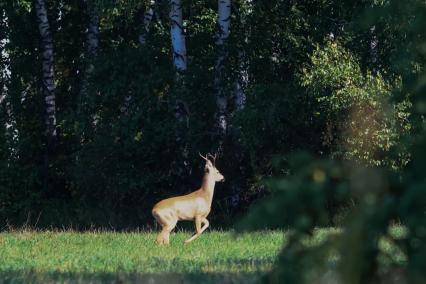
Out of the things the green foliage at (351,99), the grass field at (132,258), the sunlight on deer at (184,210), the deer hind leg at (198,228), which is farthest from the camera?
the green foliage at (351,99)

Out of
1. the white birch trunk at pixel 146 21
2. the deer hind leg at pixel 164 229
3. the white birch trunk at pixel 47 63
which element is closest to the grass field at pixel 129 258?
the deer hind leg at pixel 164 229

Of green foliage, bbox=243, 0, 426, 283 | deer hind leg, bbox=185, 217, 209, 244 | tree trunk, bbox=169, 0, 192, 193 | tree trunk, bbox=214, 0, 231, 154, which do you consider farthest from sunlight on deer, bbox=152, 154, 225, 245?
green foliage, bbox=243, 0, 426, 283

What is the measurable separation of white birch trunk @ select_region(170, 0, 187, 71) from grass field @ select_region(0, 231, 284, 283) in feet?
22.7

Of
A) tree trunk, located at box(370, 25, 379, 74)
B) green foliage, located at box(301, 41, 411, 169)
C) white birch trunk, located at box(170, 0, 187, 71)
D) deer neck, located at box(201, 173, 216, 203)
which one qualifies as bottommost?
deer neck, located at box(201, 173, 216, 203)

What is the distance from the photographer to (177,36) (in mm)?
23703

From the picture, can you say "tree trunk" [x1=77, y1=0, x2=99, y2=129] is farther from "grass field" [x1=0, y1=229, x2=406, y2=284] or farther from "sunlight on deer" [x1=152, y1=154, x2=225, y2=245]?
"sunlight on deer" [x1=152, y1=154, x2=225, y2=245]

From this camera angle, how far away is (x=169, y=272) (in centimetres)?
1023

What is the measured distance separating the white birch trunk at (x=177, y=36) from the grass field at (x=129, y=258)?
6925mm

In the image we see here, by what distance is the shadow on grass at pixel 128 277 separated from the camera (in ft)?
29.6

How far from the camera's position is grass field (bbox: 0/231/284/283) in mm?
9594

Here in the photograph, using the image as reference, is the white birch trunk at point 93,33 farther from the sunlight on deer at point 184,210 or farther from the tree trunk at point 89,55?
the sunlight on deer at point 184,210

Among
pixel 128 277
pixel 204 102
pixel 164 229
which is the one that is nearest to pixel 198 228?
pixel 164 229

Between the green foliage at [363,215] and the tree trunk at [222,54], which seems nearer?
the green foliage at [363,215]

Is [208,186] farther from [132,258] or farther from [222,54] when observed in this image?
[222,54]
